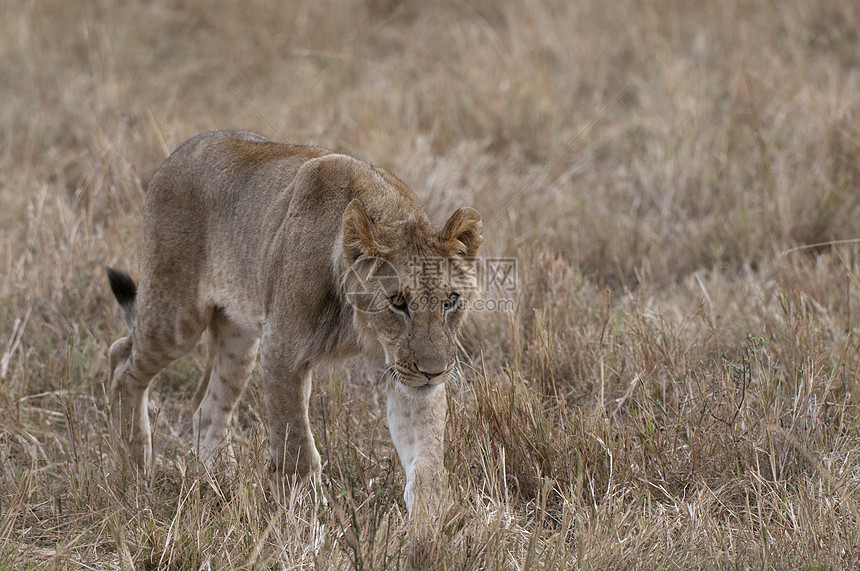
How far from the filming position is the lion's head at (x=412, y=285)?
3.13 metres

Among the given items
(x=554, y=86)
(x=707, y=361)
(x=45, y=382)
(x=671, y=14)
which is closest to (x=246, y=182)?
(x=45, y=382)

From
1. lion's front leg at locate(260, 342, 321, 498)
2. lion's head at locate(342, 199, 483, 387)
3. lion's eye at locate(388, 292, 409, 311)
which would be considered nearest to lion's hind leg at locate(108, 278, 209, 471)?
lion's front leg at locate(260, 342, 321, 498)

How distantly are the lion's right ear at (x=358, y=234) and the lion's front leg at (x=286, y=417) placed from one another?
A: 54 cm

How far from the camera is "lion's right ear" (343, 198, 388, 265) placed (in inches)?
123

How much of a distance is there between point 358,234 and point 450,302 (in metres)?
0.38

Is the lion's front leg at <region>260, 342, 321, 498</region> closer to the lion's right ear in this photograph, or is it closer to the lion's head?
the lion's head

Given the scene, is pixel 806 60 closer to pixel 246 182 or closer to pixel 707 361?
pixel 707 361

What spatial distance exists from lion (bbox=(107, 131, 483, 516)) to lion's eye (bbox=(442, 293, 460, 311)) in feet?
0.05

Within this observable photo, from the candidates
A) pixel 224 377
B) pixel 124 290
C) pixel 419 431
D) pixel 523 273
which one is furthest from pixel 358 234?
pixel 523 273

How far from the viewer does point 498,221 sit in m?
6.04

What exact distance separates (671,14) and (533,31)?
4.84 ft

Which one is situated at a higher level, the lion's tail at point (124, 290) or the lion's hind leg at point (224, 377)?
the lion's tail at point (124, 290)

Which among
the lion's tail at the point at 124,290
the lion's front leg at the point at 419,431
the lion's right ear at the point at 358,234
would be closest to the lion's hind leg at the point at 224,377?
the lion's tail at the point at 124,290

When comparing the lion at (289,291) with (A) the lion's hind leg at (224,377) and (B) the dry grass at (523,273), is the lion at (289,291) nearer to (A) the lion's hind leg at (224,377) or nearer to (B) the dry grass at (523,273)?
(A) the lion's hind leg at (224,377)
